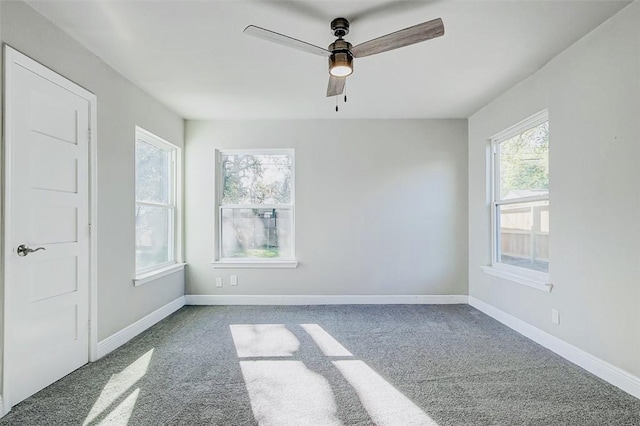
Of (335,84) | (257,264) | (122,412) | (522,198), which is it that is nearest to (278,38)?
(335,84)

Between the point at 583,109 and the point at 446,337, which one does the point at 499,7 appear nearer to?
the point at 583,109

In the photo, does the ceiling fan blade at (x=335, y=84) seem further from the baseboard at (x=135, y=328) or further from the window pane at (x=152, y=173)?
the baseboard at (x=135, y=328)

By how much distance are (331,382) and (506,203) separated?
2.70 metres

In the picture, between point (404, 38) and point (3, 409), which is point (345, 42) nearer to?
point (404, 38)

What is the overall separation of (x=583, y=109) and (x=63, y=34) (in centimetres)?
381

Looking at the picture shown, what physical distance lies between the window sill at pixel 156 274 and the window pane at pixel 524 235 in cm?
378

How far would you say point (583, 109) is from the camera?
2.58m

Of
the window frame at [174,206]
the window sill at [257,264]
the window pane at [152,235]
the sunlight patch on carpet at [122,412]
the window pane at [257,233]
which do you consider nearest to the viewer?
the sunlight patch on carpet at [122,412]

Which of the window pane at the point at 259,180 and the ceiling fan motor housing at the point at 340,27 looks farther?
the window pane at the point at 259,180

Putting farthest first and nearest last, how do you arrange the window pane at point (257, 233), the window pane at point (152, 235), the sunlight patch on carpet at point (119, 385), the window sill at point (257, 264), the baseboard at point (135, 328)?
the window pane at point (257, 233), the window sill at point (257, 264), the window pane at point (152, 235), the baseboard at point (135, 328), the sunlight patch on carpet at point (119, 385)

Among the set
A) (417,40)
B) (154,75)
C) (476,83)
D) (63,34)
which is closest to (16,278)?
(63,34)

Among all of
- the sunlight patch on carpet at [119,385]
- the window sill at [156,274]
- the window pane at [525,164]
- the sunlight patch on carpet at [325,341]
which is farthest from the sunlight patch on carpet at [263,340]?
the window pane at [525,164]

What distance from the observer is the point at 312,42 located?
254 cm

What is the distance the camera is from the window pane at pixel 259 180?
4523 mm
